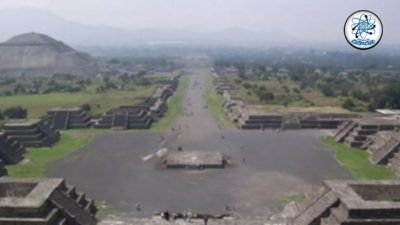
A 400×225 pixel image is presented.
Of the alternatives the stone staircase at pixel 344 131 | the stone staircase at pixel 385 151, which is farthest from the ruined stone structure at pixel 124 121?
the stone staircase at pixel 385 151

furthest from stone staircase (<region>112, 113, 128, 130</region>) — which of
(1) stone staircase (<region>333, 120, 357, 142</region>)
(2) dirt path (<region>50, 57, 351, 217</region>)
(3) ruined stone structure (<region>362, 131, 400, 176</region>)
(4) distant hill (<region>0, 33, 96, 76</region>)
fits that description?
(4) distant hill (<region>0, 33, 96, 76</region>)

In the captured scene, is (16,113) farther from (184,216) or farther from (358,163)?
(358,163)

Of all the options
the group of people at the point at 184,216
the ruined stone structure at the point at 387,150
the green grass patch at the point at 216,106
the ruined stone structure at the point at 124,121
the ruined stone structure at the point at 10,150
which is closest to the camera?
the group of people at the point at 184,216

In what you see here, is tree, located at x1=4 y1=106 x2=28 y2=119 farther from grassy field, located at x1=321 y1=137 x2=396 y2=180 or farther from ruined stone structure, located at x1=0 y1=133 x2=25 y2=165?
grassy field, located at x1=321 y1=137 x2=396 y2=180

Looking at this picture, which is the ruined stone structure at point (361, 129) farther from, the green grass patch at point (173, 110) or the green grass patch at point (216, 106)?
the green grass patch at point (173, 110)

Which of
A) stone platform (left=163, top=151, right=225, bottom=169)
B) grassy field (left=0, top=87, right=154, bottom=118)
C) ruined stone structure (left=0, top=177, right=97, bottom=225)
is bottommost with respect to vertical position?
grassy field (left=0, top=87, right=154, bottom=118)

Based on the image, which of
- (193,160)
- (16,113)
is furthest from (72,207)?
(16,113)
